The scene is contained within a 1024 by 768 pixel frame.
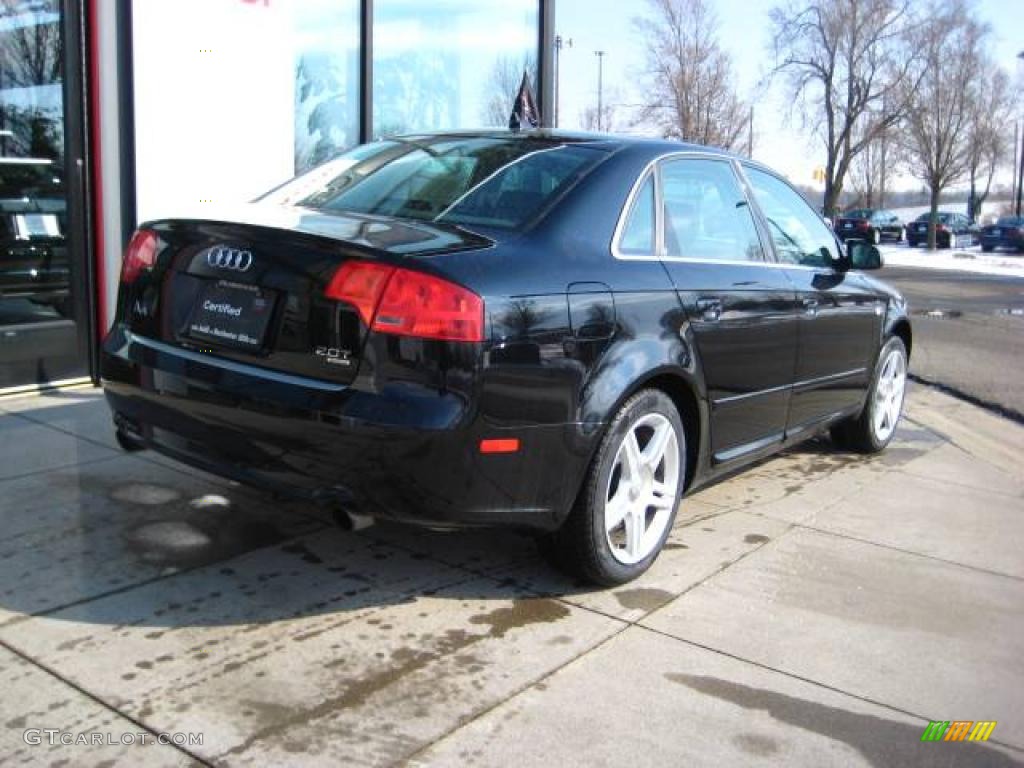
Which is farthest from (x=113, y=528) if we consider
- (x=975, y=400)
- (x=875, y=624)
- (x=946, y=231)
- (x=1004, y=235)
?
(x=946, y=231)

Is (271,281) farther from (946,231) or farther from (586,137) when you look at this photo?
(946,231)

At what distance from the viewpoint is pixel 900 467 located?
235 inches

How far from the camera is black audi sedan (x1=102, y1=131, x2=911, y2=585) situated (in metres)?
3.04

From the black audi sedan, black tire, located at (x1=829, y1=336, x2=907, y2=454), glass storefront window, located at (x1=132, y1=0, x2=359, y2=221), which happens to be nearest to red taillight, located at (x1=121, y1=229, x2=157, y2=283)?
the black audi sedan

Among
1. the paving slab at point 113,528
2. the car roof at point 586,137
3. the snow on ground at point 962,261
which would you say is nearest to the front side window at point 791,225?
the car roof at point 586,137

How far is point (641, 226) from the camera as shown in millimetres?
3855

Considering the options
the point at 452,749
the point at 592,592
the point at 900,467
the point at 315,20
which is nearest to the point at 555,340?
the point at 592,592

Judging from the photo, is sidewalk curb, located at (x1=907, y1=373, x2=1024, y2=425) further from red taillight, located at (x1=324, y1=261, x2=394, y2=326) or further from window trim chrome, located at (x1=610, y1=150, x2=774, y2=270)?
red taillight, located at (x1=324, y1=261, x2=394, y2=326)

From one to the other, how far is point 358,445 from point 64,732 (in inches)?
42.0

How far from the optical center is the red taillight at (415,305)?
3.00 metres

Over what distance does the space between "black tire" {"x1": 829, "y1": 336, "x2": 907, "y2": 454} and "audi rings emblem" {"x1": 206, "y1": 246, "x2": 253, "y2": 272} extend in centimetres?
383

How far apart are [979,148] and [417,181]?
45.0 meters

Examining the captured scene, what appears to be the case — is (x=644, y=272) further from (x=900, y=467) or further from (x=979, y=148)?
(x=979, y=148)

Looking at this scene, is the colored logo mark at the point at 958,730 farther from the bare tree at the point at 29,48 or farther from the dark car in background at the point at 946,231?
the dark car in background at the point at 946,231
